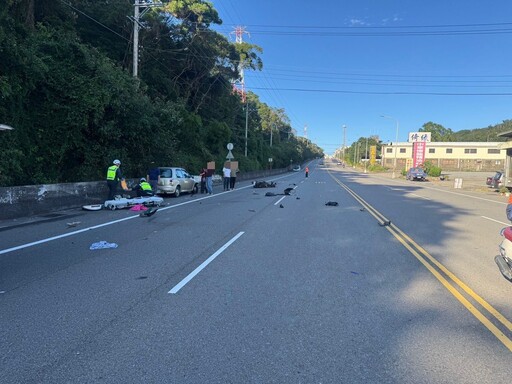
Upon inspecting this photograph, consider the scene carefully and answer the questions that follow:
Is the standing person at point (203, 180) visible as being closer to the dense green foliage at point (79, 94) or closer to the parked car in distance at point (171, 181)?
the parked car in distance at point (171, 181)

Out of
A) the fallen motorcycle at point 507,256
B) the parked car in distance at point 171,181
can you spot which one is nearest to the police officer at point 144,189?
the parked car in distance at point 171,181

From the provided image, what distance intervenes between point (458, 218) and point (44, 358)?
47.5 feet

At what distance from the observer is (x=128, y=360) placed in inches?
147

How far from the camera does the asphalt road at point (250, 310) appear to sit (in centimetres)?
366

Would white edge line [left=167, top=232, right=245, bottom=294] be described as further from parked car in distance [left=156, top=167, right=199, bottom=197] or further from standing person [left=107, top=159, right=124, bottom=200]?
parked car in distance [left=156, top=167, right=199, bottom=197]

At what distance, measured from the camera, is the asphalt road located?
3.66 meters

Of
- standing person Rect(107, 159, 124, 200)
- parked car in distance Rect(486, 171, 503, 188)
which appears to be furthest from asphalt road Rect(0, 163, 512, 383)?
parked car in distance Rect(486, 171, 503, 188)

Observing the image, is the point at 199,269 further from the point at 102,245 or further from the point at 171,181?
the point at 171,181

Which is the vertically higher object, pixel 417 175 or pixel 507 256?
pixel 507 256

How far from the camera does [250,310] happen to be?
16.6 ft

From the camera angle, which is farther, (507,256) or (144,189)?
(144,189)

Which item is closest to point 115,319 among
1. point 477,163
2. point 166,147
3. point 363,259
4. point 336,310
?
point 336,310

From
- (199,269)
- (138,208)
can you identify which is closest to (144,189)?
(138,208)

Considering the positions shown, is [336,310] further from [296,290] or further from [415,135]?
[415,135]
